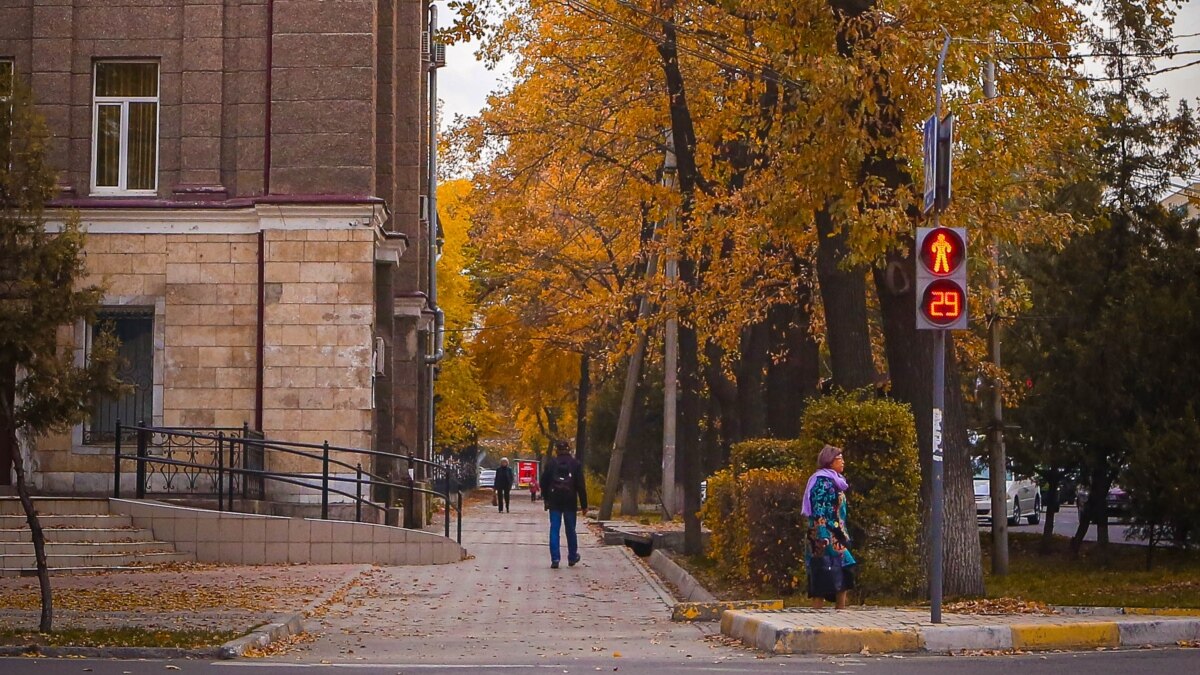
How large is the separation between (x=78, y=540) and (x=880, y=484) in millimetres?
10712

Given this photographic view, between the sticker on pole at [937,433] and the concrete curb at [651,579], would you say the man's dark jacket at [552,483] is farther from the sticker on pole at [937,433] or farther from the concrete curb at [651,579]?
the sticker on pole at [937,433]

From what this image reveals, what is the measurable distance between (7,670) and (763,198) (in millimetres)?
10230

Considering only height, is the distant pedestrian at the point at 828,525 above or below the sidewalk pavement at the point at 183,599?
above

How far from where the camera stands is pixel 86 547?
2055 cm

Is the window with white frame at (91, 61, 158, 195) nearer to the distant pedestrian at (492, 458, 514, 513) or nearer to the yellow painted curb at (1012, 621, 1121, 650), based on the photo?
the yellow painted curb at (1012, 621, 1121, 650)

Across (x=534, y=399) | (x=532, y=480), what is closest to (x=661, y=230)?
(x=534, y=399)

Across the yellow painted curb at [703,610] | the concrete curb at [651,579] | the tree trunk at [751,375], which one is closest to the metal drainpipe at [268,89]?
the concrete curb at [651,579]

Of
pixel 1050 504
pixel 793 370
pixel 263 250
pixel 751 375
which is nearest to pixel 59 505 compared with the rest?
pixel 263 250

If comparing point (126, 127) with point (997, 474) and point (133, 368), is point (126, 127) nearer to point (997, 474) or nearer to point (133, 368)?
point (133, 368)

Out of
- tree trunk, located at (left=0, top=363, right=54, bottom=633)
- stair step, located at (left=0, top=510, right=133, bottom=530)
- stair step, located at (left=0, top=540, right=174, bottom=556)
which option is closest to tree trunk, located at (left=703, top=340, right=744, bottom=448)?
Answer: stair step, located at (left=0, top=540, right=174, bottom=556)

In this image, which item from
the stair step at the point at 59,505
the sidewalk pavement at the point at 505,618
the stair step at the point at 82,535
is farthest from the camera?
the stair step at the point at 59,505

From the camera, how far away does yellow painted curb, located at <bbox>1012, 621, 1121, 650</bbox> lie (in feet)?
42.2

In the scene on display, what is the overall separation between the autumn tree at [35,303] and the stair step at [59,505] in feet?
26.5

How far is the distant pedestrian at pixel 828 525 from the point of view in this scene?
14508mm
